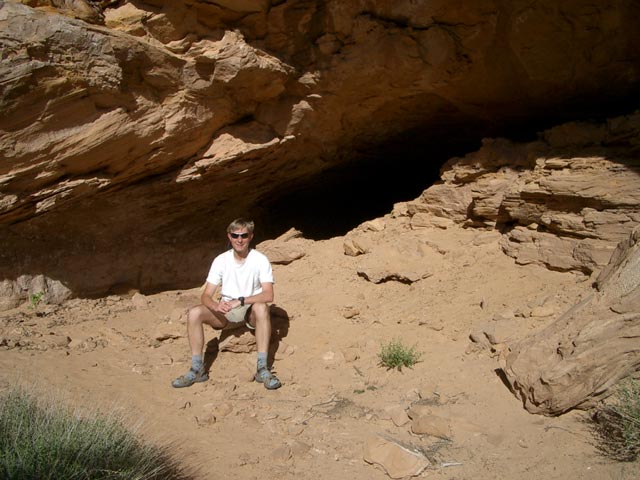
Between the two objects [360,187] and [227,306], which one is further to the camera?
[360,187]

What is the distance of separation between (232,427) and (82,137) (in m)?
2.82

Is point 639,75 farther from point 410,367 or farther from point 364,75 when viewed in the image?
point 410,367

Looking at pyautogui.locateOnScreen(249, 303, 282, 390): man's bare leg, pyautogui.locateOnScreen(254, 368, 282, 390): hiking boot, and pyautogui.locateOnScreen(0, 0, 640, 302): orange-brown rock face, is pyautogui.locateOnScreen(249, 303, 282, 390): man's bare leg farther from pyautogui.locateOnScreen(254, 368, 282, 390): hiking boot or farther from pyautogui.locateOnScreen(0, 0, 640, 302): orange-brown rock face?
pyautogui.locateOnScreen(0, 0, 640, 302): orange-brown rock face

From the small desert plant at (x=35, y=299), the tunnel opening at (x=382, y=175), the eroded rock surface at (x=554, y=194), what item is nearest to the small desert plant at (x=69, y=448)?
the small desert plant at (x=35, y=299)

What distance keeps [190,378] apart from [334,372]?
1008 millimetres

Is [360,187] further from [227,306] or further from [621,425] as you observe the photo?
[621,425]

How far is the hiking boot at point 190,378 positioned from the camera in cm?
367

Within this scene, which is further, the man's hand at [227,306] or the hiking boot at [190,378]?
the man's hand at [227,306]

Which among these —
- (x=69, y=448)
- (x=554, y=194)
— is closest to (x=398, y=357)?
(x=554, y=194)

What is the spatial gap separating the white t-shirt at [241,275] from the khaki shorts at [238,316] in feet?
0.33

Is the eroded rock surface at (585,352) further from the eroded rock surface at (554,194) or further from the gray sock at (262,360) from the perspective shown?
the gray sock at (262,360)

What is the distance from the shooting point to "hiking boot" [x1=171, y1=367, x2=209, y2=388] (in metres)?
3.67

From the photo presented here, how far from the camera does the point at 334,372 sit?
3850mm

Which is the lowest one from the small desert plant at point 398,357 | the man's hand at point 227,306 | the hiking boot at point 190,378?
the small desert plant at point 398,357
